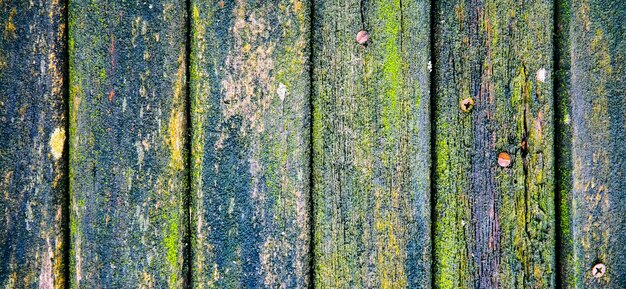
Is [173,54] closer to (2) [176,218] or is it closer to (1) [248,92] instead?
(1) [248,92]

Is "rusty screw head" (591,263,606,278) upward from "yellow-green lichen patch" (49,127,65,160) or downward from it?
downward

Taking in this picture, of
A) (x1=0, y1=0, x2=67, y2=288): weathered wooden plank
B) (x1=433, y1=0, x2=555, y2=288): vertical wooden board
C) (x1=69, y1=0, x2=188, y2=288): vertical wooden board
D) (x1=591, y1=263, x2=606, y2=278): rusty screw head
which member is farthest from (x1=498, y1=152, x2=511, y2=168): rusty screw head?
(x1=0, y1=0, x2=67, y2=288): weathered wooden plank

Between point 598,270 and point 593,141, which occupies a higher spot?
point 593,141

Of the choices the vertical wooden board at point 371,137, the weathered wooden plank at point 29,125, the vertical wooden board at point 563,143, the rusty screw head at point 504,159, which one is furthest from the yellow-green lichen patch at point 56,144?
the vertical wooden board at point 563,143

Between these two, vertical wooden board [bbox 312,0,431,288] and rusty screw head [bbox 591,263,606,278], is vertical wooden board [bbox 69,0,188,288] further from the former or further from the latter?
rusty screw head [bbox 591,263,606,278]

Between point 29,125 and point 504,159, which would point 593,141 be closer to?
point 504,159

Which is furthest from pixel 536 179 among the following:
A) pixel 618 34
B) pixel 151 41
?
pixel 151 41

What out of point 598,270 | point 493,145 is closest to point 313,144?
point 493,145
